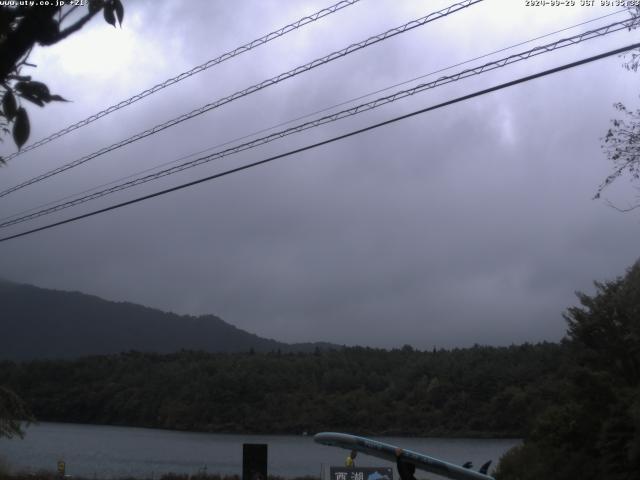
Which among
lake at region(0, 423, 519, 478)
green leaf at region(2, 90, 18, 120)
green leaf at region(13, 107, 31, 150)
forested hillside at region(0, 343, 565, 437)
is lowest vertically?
lake at region(0, 423, 519, 478)

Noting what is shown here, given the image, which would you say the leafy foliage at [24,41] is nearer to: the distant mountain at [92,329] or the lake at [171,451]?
the lake at [171,451]

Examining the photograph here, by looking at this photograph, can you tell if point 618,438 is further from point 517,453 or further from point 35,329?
point 35,329

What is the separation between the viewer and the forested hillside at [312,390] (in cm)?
4538

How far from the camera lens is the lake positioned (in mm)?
39531

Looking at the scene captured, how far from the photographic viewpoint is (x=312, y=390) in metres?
54.1

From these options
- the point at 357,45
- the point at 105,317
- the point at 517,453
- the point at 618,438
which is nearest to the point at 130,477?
the point at 517,453

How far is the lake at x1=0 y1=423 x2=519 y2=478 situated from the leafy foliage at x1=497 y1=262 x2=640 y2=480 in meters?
6.92

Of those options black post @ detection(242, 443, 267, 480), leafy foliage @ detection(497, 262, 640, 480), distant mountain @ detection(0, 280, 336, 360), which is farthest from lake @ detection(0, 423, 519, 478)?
distant mountain @ detection(0, 280, 336, 360)

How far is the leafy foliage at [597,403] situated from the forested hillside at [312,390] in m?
5.99

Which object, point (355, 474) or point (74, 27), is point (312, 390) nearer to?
point (355, 474)

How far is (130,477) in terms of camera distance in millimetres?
34469

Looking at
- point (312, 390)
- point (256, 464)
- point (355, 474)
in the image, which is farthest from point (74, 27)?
point (312, 390)

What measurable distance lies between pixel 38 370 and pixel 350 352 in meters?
23.7

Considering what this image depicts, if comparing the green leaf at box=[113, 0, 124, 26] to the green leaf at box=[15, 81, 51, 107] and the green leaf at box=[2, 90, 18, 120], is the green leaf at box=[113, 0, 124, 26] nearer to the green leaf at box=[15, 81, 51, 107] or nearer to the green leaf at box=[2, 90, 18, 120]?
the green leaf at box=[15, 81, 51, 107]
